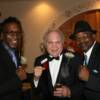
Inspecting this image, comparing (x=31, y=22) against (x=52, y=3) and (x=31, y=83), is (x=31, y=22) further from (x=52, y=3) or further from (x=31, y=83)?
(x=31, y=83)

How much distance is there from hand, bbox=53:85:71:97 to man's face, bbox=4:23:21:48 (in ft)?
1.86

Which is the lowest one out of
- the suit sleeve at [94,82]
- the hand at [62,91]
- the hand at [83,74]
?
the hand at [62,91]

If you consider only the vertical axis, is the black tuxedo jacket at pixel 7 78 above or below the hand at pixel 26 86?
above

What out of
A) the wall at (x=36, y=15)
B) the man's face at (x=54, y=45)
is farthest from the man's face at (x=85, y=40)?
the wall at (x=36, y=15)

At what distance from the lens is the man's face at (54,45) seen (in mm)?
2904

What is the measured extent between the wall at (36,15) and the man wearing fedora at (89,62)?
135 inches

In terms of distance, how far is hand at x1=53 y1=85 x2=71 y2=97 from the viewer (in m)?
2.65

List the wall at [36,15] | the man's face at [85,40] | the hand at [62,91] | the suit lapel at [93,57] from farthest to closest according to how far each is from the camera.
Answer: the wall at [36,15] < the man's face at [85,40] < the suit lapel at [93,57] < the hand at [62,91]

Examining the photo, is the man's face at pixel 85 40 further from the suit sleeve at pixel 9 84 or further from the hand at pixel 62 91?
the suit sleeve at pixel 9 84

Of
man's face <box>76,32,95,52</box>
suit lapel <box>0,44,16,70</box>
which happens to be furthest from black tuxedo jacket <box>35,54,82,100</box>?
suit lapel <box>0,44,16,70</box>

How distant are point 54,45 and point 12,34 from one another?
473 millimetres

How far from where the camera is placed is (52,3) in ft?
21.8

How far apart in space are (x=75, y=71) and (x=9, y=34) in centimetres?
72

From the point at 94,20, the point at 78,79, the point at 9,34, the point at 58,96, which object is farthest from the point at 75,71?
the point at 94,20
